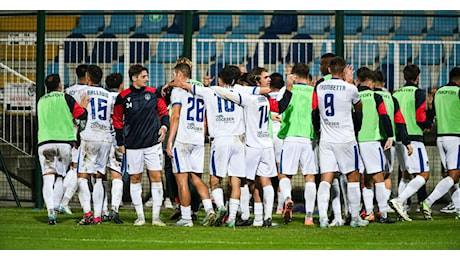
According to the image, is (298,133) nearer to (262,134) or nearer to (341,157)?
(262,134)

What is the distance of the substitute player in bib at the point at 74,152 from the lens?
12164 millimetres

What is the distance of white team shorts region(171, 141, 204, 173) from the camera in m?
11.0

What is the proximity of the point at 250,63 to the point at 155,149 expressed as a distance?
4.89 m

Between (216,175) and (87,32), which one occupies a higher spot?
(87,32)

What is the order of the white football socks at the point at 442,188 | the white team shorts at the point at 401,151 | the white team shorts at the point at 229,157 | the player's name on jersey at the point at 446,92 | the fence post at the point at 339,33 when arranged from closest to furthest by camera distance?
the white team shorts at the point at 229,157 < the white football socks at the point at 442,188 < the player's name on jersey at the point at 446,92 < the white team shorts at the point at 401,151 < the fence post at the point at 339,33

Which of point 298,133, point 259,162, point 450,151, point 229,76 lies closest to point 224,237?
point 259,162

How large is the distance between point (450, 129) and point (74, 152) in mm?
5299

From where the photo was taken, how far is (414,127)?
1273 cm

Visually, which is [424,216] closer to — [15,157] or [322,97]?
[322,97]

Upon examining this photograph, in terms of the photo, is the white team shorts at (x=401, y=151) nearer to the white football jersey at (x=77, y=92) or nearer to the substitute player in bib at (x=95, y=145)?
the substitute player in bib at (x=95, y=145)

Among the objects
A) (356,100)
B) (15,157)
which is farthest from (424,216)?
(15,157)

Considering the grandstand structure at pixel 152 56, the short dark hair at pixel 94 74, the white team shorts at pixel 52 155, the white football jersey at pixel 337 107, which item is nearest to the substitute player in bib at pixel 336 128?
the white football jersey at pixel 337 107

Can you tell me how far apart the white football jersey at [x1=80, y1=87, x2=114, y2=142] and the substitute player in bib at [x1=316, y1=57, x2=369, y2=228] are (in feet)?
8.62

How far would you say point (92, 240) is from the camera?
366 inches
